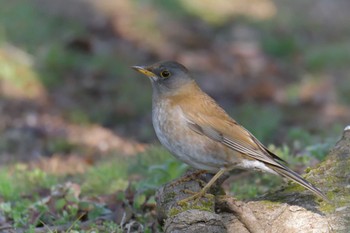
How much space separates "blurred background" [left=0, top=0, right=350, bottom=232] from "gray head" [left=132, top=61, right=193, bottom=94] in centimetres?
99

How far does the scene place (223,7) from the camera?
19.9 m

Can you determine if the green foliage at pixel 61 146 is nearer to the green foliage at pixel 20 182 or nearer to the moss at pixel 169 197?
the green foliage at pixel 20 182

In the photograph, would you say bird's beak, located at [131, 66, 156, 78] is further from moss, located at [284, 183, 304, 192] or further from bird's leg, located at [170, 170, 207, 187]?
moss, located at [284, 183, 304, 192]

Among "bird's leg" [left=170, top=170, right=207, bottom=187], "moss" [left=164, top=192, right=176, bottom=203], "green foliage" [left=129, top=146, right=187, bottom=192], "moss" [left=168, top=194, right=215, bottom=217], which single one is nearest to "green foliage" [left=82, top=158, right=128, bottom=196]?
"green foliage" [left=129, top=146, right=187, bottom=192]

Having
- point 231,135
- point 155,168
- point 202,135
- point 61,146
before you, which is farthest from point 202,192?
point 61,146

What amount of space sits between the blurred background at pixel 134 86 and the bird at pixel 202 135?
2.49 feet

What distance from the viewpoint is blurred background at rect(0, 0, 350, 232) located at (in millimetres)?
7844

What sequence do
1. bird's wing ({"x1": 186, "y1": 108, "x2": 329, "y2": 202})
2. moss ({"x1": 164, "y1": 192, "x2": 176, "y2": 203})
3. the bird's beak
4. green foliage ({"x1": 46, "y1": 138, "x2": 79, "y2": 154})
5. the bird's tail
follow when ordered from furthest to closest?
green foliage ({"x1": 46, "y1": 138, "x2": 79, "y2": 154}), the bird's beak, bird's wing ({"x1": 186, "y1": 108, "x2": 329, "y2": 202}), moss ({"x1": 164, "y1": 192, "x2": 176, "y2": 203}), the bird's tail

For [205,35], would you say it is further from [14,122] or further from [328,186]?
[328,186]

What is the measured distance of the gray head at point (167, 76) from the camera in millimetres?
6819

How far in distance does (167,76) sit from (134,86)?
265 inches

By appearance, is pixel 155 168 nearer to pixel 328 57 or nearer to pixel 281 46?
pixel 328 57

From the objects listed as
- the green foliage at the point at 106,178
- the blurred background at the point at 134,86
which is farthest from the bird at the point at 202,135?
the green foliage at the point at 106,178

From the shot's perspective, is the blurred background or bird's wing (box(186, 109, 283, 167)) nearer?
bird's wing (box(186, 109, 283, 167))
